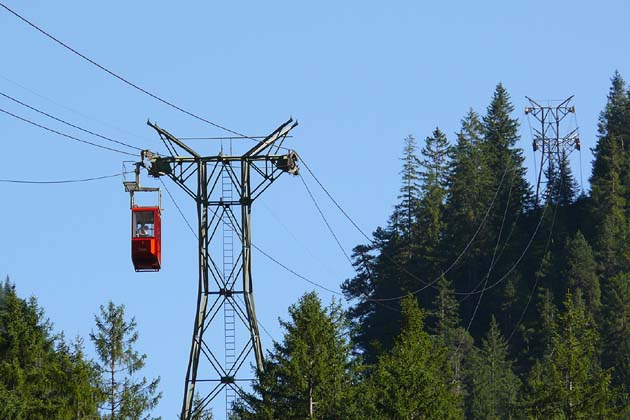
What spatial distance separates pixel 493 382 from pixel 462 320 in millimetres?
32066

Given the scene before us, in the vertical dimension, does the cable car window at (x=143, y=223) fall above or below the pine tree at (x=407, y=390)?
above

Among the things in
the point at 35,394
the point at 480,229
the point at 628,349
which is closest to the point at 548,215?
the point at 480,229

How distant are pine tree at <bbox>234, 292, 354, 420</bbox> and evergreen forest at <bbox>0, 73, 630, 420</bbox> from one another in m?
0.04

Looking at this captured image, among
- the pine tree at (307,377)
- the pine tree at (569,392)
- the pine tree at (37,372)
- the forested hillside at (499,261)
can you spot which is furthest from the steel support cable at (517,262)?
the pine tree at (307,377)

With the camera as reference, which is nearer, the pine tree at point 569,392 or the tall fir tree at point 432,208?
the pine tree at point 569,392

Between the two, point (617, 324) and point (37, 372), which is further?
point (617, 324)

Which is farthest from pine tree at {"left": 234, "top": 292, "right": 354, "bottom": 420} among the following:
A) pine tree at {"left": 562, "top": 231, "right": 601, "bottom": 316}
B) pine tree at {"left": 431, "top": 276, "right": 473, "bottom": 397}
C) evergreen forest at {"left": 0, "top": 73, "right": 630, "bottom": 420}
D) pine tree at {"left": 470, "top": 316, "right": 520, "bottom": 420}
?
pine tree at {"left": 562, "top": 231, "right": 601, "bottom": 316}

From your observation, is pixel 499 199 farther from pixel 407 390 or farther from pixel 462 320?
pixel 407 390

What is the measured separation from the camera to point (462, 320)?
15275cm

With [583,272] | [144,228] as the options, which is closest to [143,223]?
[144,228]

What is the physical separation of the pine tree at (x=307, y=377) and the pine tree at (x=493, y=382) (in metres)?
42.4

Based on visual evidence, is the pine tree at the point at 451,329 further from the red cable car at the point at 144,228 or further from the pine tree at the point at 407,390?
the red cable car at the point at 144,228

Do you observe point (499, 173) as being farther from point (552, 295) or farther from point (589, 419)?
point (589, 419)

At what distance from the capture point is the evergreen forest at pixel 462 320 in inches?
2426
